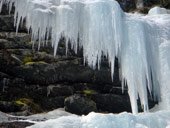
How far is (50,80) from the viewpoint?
10734 millimetres

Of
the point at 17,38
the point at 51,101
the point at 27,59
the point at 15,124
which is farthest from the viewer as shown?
Result: the point at 17,38

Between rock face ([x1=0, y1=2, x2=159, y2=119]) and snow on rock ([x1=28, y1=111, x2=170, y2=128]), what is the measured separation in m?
4.85

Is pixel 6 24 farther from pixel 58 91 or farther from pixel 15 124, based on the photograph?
pixel 15 124

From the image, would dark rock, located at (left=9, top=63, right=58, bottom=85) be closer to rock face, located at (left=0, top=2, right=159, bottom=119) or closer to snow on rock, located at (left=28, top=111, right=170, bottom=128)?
rock face, located at (left=0, top=2, right=159, bottom=119)

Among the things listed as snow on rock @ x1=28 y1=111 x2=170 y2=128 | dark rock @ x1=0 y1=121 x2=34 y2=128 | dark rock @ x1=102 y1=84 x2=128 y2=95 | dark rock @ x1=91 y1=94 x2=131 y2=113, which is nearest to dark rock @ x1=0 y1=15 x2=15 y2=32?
dark rock @ x1=91 y1=94 x2=131 y2=113

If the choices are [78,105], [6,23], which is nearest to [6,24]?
[6,23]

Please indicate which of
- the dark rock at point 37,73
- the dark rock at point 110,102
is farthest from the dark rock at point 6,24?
the dark rock at point 110,102

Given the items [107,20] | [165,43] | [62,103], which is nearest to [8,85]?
[62,103]

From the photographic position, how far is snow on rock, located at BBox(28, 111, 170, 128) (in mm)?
4680

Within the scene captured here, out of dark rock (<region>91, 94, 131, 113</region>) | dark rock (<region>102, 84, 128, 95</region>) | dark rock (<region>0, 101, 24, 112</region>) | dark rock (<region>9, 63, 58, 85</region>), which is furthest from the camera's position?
dark rock (<region>102, 84, 128, 95</region>)

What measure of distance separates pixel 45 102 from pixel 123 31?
4.78 meters

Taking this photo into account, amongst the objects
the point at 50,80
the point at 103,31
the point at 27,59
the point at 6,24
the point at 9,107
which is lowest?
the point at 9,107

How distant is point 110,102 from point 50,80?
9.22ft

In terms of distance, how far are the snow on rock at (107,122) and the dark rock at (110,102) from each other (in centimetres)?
520
